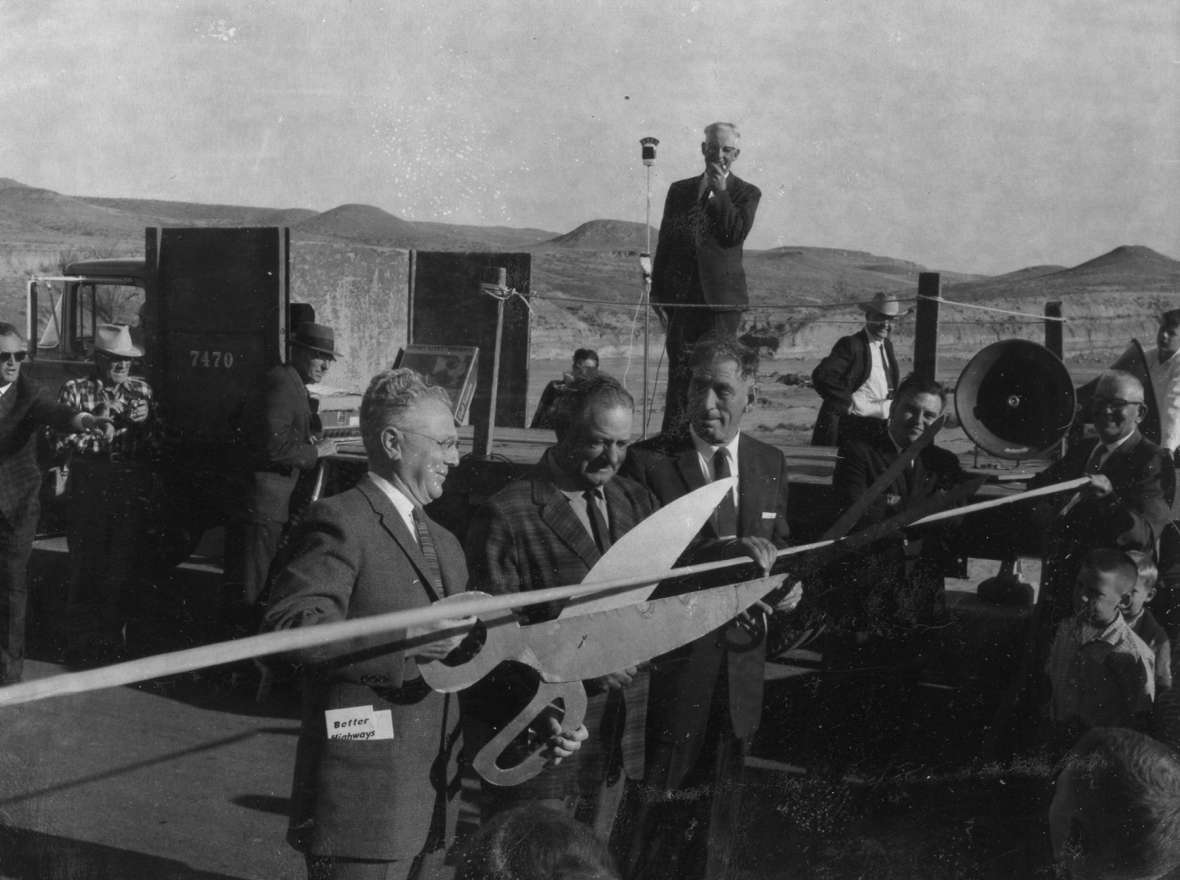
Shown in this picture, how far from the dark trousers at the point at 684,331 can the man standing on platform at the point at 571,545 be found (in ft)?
6.46

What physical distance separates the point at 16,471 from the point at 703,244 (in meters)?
3.36

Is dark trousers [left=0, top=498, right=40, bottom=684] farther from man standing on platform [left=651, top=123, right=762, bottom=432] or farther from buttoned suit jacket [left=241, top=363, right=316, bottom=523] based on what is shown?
man standing on platform [left=651, top=123, right=762, bottom=432]

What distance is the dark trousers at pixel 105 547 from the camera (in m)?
6.76

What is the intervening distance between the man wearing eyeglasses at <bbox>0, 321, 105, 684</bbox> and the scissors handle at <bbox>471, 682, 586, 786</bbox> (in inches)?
153

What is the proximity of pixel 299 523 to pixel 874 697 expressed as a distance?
3.55 m

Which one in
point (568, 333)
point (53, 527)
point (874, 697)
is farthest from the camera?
point (568, 333)

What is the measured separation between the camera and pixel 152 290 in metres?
7.66

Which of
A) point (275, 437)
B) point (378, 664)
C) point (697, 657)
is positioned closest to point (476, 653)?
point (378, 664)

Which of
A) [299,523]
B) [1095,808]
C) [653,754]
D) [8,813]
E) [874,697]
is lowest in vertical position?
[8,813]

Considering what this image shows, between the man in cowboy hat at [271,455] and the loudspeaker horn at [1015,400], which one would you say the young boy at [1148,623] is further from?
the man in cowboy hat at [271,455]

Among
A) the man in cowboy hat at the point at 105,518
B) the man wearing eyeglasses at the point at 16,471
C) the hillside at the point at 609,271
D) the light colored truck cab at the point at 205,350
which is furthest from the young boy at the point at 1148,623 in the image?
the man in cowboy hat at the point at 105,518

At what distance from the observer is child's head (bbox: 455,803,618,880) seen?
148cm

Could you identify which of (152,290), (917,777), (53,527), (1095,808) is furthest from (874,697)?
(53,527)

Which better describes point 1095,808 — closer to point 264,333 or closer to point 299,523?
point 299,523
